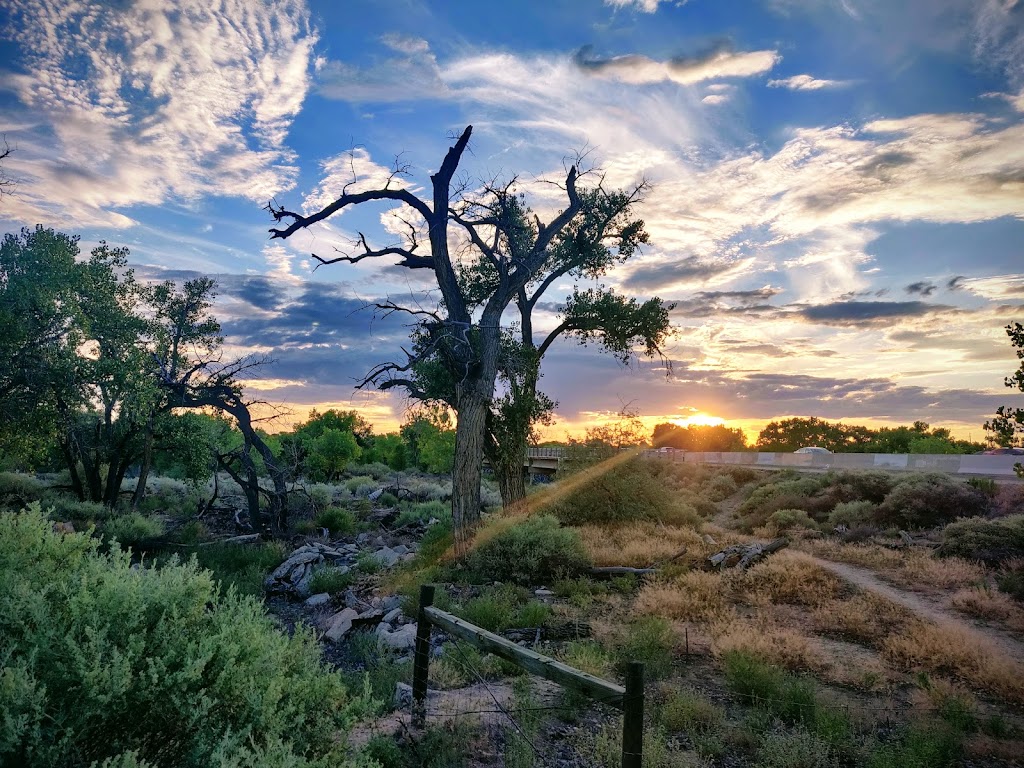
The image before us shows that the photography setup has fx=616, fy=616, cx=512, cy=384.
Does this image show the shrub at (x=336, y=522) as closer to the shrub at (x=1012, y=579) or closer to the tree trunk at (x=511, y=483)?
the tree trunk at (x=511, y=483)

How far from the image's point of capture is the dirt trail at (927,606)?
1070 cm

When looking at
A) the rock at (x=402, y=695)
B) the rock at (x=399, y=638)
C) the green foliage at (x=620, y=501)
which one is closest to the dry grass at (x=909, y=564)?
the green foliage at (x=620, y=501)

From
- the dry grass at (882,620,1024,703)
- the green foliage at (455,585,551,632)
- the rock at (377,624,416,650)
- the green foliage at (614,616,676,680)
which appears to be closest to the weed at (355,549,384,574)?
the green foliage at (455,585,551,632)

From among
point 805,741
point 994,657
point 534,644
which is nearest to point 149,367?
point 534,644

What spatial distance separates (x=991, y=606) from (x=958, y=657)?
13.3ft

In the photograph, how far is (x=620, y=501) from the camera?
2347 cm

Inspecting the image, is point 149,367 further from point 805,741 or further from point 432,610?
point 805,741

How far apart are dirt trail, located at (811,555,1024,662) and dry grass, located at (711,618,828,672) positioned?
10.4 ft

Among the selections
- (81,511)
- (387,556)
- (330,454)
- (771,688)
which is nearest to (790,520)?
(387,556)

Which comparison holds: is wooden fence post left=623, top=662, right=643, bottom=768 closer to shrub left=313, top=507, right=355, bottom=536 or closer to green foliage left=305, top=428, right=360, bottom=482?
shrub left=313, top=507, right=355, bottom=536

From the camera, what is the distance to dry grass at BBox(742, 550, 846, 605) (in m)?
13.2

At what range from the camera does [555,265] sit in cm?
2197

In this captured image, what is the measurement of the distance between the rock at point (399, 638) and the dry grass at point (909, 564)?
39.0 feet

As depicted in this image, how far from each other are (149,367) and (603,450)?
53.5 feet
